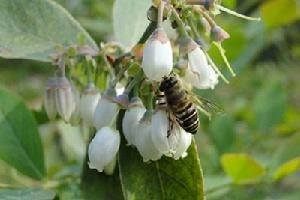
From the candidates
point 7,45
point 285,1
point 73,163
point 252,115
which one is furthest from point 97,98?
point 252,115

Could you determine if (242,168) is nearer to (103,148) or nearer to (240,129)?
(103,148)

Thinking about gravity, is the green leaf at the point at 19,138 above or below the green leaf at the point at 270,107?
above

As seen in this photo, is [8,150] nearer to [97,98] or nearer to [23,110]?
[23,110]

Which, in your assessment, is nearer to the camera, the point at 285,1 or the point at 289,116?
the point at 285,1

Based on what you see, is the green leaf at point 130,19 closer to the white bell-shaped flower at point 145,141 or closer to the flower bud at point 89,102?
the flower bud at point 89,102

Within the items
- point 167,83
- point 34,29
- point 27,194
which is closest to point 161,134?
point 167,83

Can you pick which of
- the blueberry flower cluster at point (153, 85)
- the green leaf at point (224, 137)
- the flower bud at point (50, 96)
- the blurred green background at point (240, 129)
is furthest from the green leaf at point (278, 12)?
the flower bud at point (50, 96)
